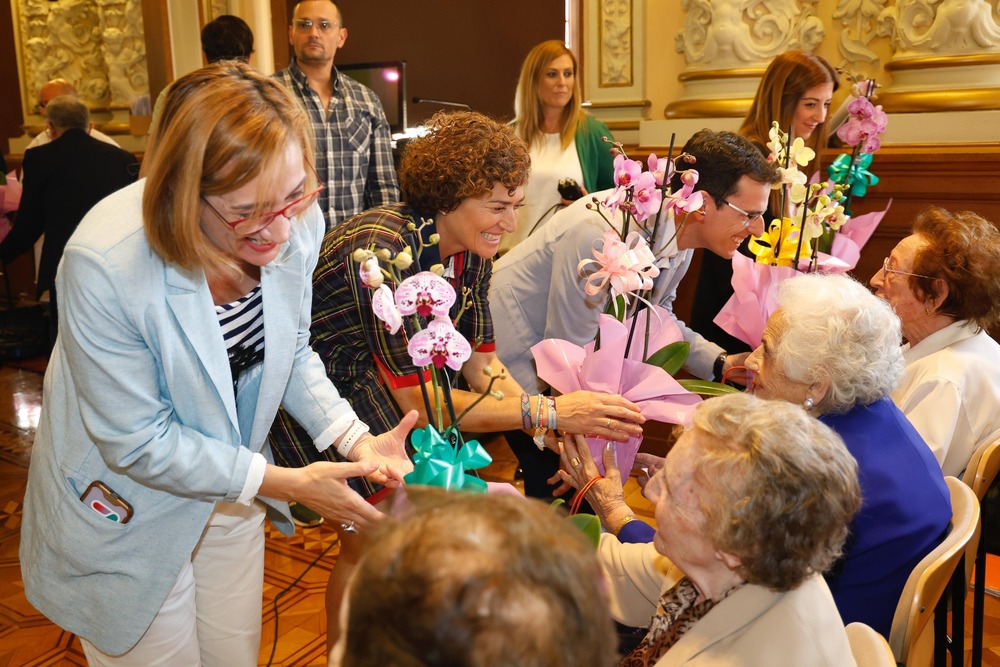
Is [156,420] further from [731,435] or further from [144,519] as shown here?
[731,435]

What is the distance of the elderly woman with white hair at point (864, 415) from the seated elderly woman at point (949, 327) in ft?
0.95

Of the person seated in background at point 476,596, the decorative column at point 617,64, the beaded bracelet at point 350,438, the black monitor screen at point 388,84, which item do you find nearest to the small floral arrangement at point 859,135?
the beaded bracelet at point 350,438

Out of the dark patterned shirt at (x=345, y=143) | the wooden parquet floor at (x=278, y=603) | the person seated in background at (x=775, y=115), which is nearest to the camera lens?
the wooden parquet floor at (x=278, y=603)

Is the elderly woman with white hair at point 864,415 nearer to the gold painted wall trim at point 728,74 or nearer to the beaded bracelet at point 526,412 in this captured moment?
the beaded bracelet at point 526,412

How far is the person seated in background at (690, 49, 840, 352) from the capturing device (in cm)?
295

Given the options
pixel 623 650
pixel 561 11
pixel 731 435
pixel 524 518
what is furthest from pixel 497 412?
pixel 561 11

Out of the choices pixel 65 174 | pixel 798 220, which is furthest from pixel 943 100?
pixel 65 174

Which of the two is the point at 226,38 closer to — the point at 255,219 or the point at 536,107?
the point at 536,107

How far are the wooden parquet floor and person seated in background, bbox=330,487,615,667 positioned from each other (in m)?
1.27

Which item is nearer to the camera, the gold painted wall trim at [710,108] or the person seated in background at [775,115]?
the person seated in background at [775,115]

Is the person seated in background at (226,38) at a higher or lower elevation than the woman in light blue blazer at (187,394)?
higher

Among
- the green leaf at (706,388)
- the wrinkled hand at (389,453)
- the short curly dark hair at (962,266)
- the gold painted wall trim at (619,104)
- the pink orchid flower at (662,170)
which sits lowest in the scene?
the green leaf at (706,388)

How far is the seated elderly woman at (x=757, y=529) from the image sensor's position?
1181 mm

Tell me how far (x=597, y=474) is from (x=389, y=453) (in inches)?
17.9
